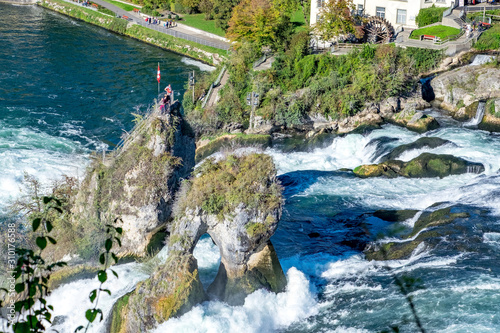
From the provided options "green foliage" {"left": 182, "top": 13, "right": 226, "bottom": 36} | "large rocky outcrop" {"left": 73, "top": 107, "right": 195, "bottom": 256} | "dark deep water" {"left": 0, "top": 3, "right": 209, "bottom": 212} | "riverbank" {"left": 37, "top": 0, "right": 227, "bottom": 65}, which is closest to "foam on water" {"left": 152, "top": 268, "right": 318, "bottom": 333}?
"large rocky outcrop" {"left": 73, "top": 107, "right": 195, "bottom": 256}

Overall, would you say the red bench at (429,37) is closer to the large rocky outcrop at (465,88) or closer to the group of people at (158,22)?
the large rocky outcrop at (465,88)

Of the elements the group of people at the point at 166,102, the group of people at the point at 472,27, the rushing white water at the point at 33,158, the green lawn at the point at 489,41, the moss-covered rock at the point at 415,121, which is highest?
the group of people at the point at 472,27

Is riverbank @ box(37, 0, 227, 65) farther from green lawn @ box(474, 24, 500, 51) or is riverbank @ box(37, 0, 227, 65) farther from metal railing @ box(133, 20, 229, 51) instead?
green lawn @ box(474, 24, 500, 51)

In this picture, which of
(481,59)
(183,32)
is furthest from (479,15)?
(183,32)

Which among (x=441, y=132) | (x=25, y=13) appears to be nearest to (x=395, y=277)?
(x=441, y=132)

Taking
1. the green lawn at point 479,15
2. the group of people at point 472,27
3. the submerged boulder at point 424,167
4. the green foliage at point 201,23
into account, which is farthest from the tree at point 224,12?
the submerged boulder at point 424,167

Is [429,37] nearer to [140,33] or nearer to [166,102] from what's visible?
[166,102]
